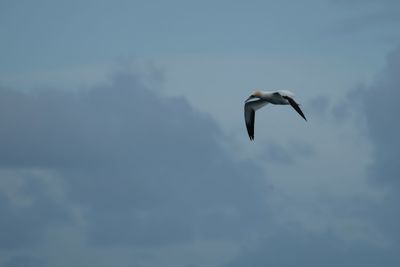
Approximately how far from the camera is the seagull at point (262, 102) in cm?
6425

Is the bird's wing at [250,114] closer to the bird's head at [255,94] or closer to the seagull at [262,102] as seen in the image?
the seagull at [262,102]

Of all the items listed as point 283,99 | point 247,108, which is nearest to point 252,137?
point 247,108

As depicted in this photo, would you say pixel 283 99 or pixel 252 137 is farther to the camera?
pixel 252 137

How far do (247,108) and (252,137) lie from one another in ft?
11.5

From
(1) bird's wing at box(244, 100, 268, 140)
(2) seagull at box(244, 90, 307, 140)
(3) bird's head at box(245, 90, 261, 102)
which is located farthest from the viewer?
(1) bird's wing at box(244, 100, 268, 140)

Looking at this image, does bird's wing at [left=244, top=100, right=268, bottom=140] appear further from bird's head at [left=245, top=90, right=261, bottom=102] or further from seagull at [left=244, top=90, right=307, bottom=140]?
bird's head at [left=245, top=90, right=261, bottom=102]

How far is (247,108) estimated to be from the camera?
2968 inches

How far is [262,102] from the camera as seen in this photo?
2911 inches

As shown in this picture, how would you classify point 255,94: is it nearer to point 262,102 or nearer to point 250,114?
point 262,102

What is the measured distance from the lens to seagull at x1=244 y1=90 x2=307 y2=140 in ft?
211

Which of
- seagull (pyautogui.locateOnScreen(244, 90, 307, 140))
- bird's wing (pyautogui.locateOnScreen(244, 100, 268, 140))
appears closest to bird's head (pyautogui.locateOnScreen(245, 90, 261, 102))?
seagull (pyautogui.locateOnScreen(244, 90, 307, 140))

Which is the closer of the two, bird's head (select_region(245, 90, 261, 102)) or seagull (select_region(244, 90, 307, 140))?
seagull (select_region(244, 90, 307, 140))

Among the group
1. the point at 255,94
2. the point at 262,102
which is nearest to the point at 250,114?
the point at 262,102

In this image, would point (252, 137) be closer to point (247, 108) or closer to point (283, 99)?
point (247, 108)
